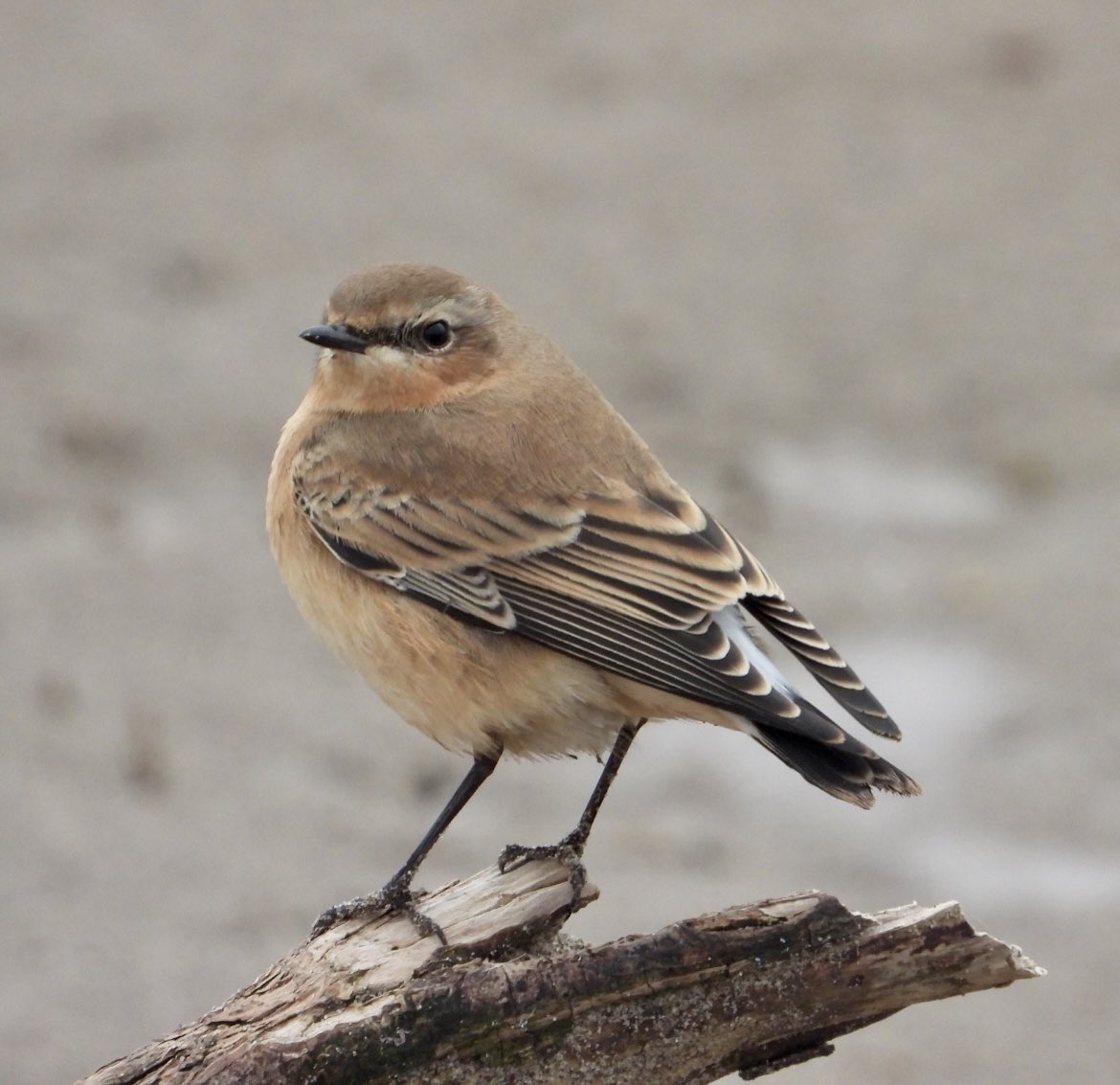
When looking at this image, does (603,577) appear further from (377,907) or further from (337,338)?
(337,338)

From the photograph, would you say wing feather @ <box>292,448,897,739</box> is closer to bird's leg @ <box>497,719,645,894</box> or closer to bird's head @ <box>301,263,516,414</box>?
bird's head @ <box>301,263,516,414</box>

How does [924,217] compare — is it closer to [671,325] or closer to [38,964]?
[671,325]

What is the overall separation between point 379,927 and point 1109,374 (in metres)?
9.37

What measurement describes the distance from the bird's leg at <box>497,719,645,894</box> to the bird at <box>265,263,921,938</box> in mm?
12

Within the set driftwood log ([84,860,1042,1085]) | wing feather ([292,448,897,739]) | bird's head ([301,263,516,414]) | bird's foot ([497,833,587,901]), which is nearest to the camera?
driftwood log ([84,860,1042,1085])

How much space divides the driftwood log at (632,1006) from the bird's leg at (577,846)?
608mm

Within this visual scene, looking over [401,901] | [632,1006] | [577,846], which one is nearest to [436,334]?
[577,846]

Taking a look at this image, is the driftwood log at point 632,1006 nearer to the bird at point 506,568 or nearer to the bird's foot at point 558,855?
the bird at point 506,568

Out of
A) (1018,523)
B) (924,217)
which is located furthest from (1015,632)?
(924,217)

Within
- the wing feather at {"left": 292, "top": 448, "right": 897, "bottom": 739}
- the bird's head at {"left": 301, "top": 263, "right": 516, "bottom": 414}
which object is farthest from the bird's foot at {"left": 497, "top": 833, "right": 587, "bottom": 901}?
the bird's head at {"left": 301, "top": 263, "right": 516, "bottom": 414}

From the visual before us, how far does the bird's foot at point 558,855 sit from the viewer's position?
6.14 m

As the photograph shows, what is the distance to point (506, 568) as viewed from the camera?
6301 millimetres

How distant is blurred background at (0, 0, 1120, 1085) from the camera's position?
383 inches

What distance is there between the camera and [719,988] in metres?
5.53
